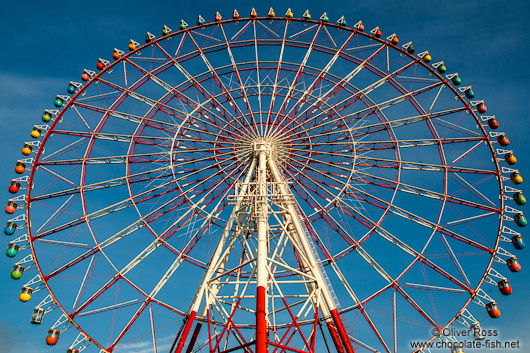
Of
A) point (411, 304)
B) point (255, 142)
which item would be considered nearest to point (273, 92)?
point (255, 142)

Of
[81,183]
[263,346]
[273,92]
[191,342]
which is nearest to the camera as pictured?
[263,346]

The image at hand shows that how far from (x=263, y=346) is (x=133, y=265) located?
389 inches

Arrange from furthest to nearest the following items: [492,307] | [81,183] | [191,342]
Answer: [81,183]
[492,307]
[191,342]

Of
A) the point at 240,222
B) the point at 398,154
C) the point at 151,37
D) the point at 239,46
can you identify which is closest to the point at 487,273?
the point at 398,154

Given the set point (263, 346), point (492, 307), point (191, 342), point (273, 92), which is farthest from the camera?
point (273, 92)

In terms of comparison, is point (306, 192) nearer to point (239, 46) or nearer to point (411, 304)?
point (411, 304)

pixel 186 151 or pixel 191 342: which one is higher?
pixel 186 151

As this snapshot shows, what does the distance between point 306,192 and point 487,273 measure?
32.4 feet

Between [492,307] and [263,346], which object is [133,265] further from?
[492,307]

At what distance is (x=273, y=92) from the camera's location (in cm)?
2769

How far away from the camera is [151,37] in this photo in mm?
29156

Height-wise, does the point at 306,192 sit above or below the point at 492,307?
above

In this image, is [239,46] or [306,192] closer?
[306,192]

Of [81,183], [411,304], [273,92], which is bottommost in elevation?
[411,304]
